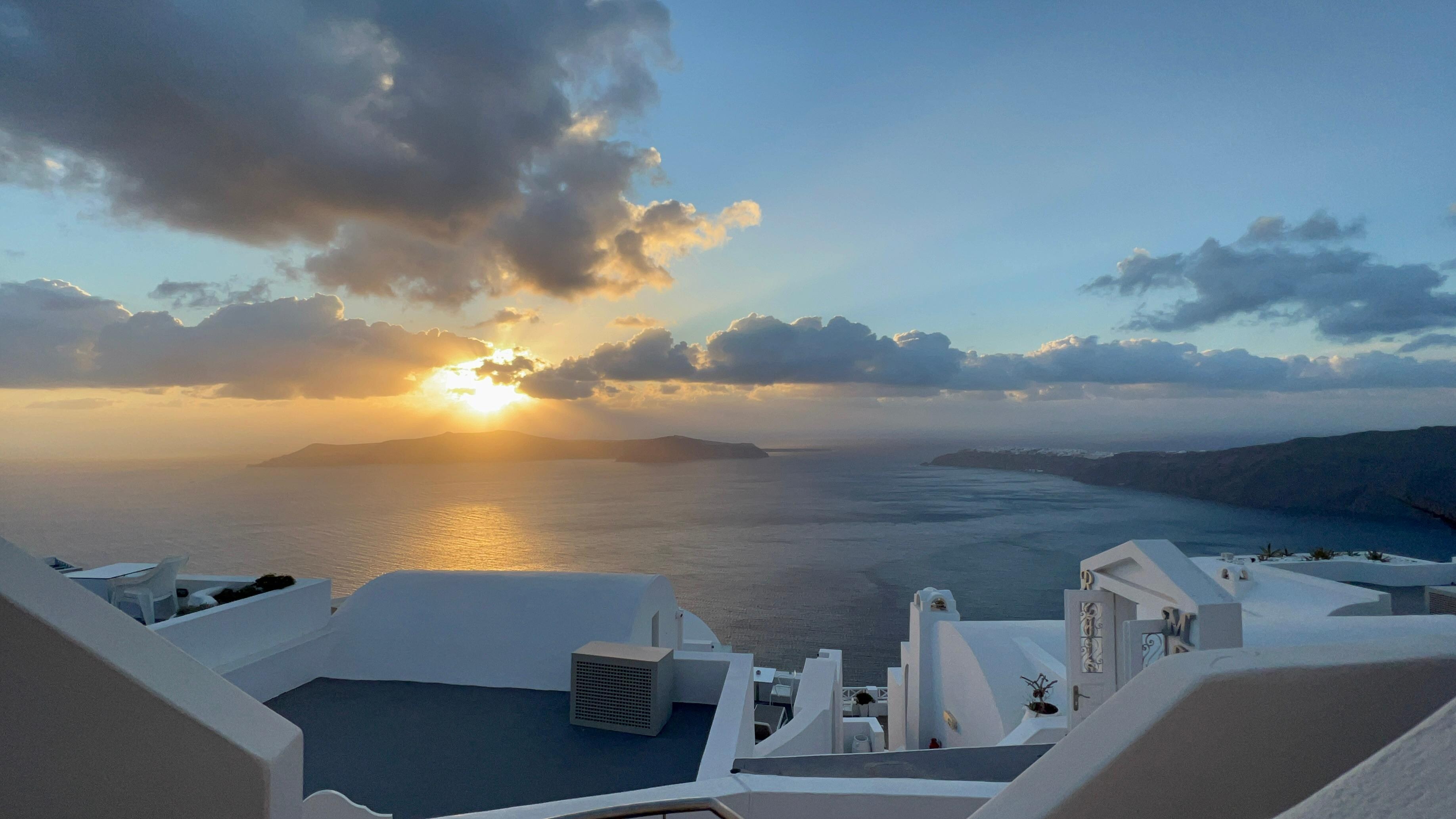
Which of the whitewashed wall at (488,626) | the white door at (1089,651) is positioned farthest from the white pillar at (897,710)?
the whitewashed wall at (488,626)

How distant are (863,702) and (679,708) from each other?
16.9 meters

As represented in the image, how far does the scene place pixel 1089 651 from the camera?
24.7 ft

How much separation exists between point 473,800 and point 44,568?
3902 millimetres

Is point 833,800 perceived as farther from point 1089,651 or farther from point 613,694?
point 1089,651

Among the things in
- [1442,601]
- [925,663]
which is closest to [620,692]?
[925,663]

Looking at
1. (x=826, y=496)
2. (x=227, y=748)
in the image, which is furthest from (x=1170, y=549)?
(x=826, y=496)

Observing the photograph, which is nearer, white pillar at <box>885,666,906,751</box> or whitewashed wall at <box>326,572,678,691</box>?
whitewashed wall at <box>326,572,678,691</box>

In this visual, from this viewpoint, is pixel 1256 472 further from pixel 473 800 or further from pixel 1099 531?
pixel 473 800

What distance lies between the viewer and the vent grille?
595 cm

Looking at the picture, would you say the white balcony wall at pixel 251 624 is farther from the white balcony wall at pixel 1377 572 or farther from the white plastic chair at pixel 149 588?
the white balcony wall at pixel 1377 572

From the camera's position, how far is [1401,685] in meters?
2.01

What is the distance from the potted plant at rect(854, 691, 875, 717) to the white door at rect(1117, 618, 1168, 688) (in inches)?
598

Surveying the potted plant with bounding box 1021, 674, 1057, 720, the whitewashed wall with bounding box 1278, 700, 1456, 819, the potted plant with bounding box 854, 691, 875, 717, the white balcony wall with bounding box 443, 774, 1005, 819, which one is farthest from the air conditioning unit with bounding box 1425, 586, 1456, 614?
the whitewashed wall with bounding box 1278, 700, 1456, 819

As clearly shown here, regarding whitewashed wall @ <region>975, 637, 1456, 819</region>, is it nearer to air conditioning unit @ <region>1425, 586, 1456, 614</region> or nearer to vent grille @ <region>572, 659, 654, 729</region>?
vent grille @ <region>572, 659, 654, 729</region>
